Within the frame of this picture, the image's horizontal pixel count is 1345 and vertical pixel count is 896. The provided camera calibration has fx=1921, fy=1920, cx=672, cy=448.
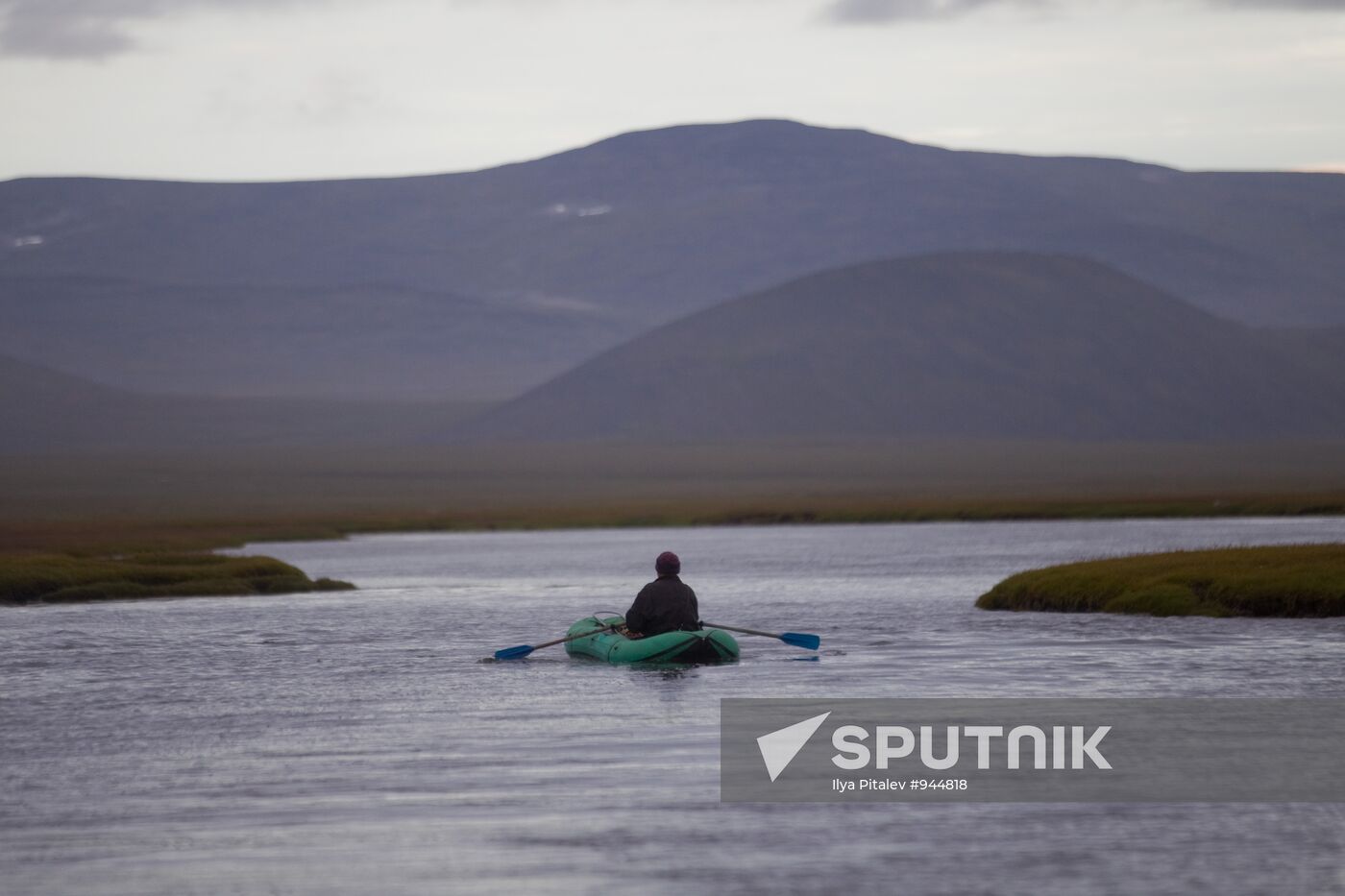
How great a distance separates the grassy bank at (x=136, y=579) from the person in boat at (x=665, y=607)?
21.8 meters

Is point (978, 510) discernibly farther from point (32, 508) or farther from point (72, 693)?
point (72, 693)

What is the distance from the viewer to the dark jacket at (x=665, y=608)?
1151 inches

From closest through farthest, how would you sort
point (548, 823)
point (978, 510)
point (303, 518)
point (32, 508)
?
point (548, 823) < point (978, 510) < point (303, 518) < point (32, 508)

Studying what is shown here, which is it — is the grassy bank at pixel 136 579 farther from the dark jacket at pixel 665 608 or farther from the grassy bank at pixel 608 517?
the dark jacket at pixel 665 608

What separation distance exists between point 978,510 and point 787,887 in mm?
78435

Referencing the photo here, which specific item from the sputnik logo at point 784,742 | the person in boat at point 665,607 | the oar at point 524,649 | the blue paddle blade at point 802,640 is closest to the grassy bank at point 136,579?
the oar at point 524,649

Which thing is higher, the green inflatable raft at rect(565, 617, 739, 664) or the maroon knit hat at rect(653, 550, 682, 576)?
the maroon knit hat at rect(653, 550, 682, 576)

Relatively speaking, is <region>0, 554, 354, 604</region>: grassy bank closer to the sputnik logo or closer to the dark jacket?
the dark jacket

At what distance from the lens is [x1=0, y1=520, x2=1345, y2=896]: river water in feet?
50.5

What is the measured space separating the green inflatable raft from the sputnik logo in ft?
19.3

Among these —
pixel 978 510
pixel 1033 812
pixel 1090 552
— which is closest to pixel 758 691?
pixel 1033 812

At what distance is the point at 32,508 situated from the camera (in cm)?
11700

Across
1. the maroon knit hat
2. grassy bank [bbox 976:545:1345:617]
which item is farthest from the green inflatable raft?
grassy bank [bbox 976:545:1345:617]

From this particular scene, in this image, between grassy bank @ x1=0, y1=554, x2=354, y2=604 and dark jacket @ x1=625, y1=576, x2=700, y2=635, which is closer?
dark jacket @ x1=625, y1=576, x2=700, y2=635
